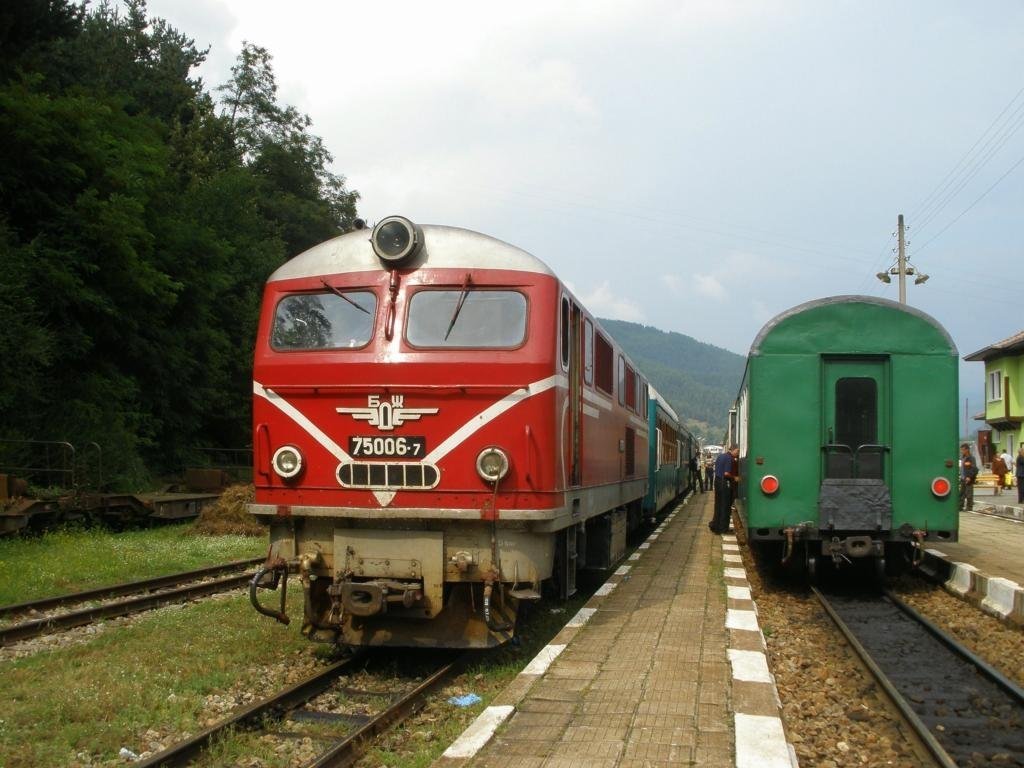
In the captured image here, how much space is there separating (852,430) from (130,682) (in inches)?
313

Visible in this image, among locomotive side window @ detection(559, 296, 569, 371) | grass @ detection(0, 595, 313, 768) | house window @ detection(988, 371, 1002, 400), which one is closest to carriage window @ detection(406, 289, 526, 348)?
locomotive side window @ detection(559, 296, 569, 371)

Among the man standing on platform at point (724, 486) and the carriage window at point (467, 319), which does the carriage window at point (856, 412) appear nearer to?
the carriage window at point (467, 319)

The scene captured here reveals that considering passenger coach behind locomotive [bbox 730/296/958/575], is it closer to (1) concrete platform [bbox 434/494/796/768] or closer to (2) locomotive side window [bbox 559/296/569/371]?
(1) concrete platform [bbox 434/494/796/768]

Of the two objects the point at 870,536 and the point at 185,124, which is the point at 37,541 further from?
the point at 185,124

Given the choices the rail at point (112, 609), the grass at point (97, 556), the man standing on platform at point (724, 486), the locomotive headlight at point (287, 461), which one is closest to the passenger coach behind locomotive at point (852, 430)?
the locomotive headlight at point (287, 461)

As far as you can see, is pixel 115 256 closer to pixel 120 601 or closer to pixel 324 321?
pixel 120 601

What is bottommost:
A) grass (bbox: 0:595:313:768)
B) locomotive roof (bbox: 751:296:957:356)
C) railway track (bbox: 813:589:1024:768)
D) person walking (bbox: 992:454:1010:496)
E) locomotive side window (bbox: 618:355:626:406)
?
railway track (bbox: 813:589:1024:768)

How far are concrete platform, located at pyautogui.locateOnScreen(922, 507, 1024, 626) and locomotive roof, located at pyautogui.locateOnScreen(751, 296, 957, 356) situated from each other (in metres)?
2.64

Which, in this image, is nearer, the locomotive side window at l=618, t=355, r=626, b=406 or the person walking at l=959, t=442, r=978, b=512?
the locomotive side window at l=618, t=355, r=626, b=406

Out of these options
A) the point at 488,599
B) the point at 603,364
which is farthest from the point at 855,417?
the point at 488,599

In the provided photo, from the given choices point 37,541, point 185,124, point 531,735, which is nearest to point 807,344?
point 531,735

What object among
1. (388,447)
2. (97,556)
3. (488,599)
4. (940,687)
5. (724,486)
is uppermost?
(388,447)

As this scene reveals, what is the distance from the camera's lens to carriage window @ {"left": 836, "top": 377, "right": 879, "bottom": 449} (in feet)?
35.5

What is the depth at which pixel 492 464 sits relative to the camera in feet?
23.4
